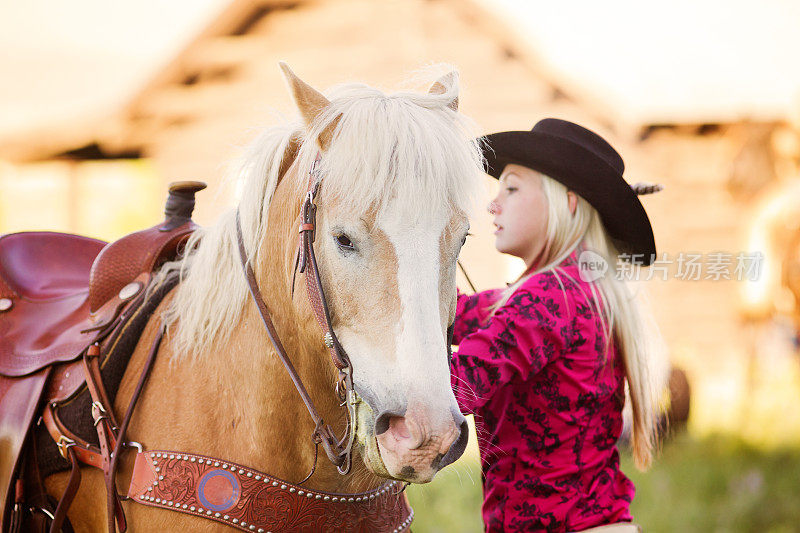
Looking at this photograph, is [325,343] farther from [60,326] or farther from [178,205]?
[60,326]

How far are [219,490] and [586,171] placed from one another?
54.1 inches

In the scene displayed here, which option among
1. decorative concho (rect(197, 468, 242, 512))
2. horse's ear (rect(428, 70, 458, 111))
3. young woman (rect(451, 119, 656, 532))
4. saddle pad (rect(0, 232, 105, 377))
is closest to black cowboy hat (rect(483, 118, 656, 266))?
young woman (rect(451, 119, 656, 532))

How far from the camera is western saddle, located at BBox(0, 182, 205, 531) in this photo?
81.5 inches

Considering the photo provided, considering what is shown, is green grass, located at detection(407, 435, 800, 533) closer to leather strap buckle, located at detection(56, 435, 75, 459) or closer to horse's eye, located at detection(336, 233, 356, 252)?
leather strap buckle, located at detection(56, 435, 75, 459)

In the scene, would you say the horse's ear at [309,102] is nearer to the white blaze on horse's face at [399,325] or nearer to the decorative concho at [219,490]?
the white blaze on horse's face at [399,325]

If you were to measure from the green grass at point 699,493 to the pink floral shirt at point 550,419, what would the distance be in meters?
3.00

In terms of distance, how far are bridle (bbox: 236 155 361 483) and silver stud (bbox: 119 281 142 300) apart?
0.46m

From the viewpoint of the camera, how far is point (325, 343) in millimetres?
1628

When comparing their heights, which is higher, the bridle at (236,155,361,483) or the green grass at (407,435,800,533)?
the bridle at (236,155,361,483)

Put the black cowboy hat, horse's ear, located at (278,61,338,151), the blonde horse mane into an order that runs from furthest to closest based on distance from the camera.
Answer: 1. the black cowboy hat
2. horse's ear, located at (278,61,338,151)
3. the blonde horse mane

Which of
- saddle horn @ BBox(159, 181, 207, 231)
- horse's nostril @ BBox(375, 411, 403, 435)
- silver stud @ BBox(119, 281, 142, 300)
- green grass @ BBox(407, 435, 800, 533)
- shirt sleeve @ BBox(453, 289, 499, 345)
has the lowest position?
green grass @ BBox(407, 435, 800, 533)

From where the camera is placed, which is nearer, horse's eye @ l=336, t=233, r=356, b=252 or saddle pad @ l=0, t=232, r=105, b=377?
horse's eye @ l=336, t=233, r=356, b=252

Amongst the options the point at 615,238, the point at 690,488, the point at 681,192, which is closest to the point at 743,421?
the point at 690,488

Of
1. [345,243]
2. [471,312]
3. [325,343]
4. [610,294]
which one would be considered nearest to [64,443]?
[325,343]
